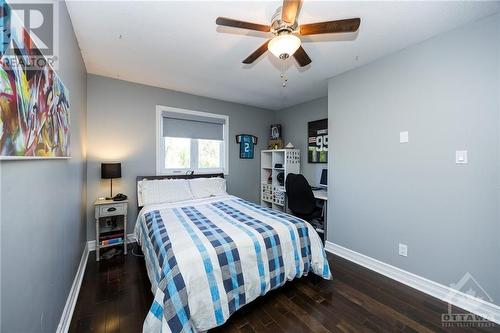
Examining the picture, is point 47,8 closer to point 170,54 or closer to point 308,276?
point 170,54

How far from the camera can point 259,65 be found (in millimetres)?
2592

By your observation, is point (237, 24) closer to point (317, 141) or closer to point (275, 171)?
point (317, 141)

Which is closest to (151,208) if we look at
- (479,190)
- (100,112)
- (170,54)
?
(100,112)

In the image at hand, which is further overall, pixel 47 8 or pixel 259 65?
pixel 259 65

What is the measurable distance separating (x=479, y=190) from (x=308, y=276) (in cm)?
176

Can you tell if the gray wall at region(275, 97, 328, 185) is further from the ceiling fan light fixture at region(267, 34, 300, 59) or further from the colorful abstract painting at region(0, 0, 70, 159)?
the colorful abstract painting at region(0, 0, 70, 159)

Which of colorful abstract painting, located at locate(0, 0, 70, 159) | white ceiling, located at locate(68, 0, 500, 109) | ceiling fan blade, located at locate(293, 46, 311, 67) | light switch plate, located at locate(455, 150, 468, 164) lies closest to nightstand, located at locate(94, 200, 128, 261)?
colorful abstract painting, located at locate(0, 0, 70, 159)

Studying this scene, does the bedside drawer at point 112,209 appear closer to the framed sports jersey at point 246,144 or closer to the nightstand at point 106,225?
the nightstand at point 106,225

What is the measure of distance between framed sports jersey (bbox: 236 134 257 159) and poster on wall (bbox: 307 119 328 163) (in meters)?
1.20

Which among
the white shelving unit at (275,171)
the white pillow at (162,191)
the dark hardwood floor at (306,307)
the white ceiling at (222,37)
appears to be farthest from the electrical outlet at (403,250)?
the white pillow at (162,191)

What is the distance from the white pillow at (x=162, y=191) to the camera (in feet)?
9.57

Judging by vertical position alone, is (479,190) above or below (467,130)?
below

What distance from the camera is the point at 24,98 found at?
853 millimetres

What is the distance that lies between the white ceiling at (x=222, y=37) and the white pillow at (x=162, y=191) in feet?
5.17
